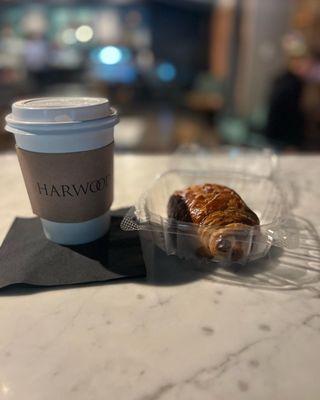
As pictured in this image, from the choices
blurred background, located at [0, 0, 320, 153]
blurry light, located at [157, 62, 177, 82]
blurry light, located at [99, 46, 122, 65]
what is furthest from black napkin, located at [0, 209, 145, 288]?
blurry light, located at [157, 62, 177, 82]

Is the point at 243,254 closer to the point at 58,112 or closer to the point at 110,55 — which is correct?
the point at 58,112

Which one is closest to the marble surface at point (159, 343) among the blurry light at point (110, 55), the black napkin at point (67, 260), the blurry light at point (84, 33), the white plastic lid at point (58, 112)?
the black napkin at point (67, 260)

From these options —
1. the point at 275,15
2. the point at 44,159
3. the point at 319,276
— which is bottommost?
the point at 319,276

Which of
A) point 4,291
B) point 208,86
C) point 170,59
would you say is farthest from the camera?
point 170,59

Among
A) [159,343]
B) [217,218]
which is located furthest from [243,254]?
[159,343]

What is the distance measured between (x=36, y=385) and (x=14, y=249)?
0.23 metres

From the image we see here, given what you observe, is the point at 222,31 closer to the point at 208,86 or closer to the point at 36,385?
the point at 208,86

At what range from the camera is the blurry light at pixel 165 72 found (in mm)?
5099

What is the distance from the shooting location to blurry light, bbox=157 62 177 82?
5099 millimetres

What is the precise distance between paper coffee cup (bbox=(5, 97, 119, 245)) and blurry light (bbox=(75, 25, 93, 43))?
5.08m

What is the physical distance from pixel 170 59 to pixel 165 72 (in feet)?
0.65

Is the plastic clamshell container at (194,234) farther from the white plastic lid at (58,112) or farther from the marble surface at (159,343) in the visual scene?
the white plastic lid at (58,112)

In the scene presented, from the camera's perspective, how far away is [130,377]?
32cm

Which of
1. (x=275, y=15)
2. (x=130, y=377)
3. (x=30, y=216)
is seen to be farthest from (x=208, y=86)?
(x=130, y=377)
